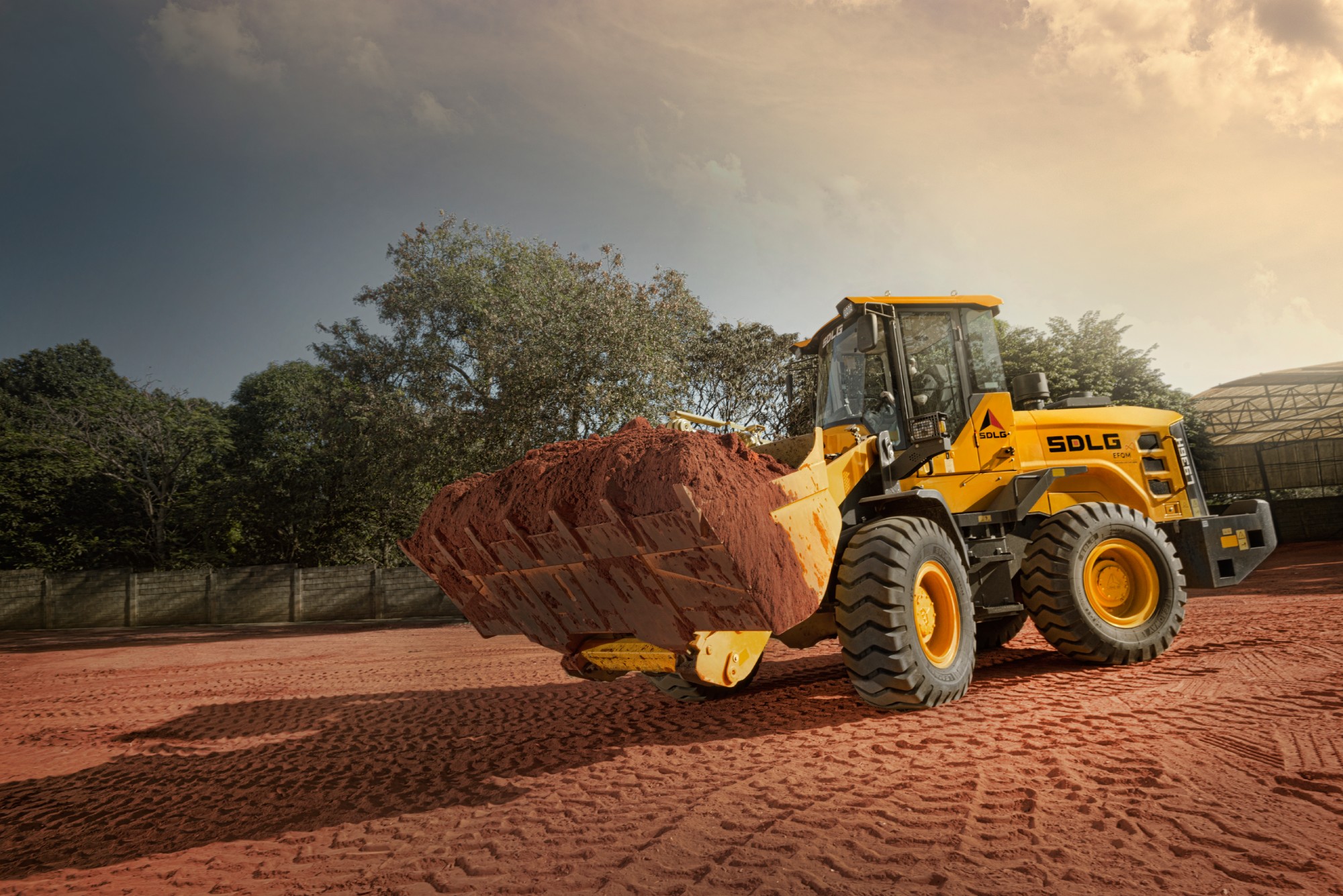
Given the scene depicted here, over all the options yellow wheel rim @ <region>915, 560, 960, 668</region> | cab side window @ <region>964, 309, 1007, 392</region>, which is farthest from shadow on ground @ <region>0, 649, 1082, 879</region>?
cab side window @ <region>964, 309, 1007, 392</region>

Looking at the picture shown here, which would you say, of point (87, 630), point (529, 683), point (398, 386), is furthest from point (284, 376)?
point (529, 683)

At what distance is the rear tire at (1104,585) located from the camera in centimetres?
657

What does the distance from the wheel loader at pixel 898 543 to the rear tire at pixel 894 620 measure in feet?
0.05

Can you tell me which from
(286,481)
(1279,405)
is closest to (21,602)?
(286,481)

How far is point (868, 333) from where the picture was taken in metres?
6.02

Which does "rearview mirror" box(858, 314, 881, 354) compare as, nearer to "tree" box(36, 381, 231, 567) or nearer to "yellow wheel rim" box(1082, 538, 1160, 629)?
"yellow wheel rim" box(1082, 538, 1160, 629)

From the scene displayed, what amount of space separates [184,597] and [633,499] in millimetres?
26651

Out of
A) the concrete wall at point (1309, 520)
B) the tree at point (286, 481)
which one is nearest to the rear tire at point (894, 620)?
the tree at point (286, 481)

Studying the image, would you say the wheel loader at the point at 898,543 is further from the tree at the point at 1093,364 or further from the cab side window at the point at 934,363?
the tree at the point at 1093,364

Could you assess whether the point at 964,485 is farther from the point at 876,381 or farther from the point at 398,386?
A: the point at 398,386

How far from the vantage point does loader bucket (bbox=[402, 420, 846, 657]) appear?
13.8ft

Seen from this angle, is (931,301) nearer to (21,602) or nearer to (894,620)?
(894,620)

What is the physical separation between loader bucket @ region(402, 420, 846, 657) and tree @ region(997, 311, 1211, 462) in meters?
21.3

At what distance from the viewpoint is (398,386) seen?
21875 mm
